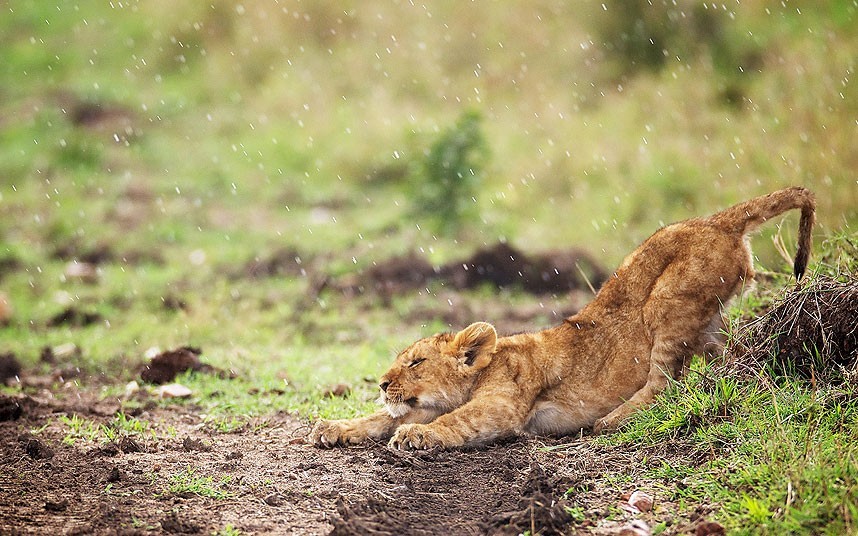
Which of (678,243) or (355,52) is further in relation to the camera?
(355,52)

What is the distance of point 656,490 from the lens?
413cm

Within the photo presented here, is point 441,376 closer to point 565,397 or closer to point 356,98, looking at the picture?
point 565,397

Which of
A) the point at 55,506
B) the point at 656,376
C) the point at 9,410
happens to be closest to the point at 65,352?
the point at 9,410

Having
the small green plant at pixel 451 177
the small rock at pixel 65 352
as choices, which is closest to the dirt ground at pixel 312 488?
the small rock at pixel 65 352

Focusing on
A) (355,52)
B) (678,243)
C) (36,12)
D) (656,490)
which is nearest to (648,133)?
(355,52)

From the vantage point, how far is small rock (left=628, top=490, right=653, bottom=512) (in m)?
→ 3.95

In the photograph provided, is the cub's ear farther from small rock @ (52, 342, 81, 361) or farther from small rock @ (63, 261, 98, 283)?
small rock @ (63, 261, 98, 283)

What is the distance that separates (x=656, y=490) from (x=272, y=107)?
1266cm

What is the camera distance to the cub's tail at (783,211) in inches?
200

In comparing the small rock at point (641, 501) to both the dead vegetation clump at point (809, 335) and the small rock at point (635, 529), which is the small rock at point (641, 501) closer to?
the small rock at point (635, 529)

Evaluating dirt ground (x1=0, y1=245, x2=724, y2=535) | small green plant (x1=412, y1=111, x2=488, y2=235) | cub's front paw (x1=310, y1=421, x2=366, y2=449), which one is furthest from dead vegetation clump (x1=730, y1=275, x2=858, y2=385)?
small green plant (x1=412, y1=111, x2=488, y2=235)

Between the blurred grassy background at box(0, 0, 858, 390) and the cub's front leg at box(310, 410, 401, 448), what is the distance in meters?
2.71

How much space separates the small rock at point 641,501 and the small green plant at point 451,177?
7.00 meters

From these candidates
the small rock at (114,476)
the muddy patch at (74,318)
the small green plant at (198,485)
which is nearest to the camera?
the small green plant at (198,485)
